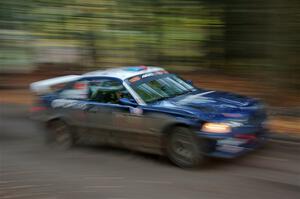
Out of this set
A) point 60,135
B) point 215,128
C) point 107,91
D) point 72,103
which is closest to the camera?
point 215,128

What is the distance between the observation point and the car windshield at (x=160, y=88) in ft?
27.0

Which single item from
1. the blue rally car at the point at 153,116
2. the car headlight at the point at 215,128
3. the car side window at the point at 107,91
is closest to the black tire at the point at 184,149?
→ the blue rally car at the point at 153,116

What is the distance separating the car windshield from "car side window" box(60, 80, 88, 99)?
1.07 m

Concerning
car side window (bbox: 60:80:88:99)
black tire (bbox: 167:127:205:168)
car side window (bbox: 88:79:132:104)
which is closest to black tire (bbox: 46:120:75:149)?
car side window (bbox: 60:80:88:99)

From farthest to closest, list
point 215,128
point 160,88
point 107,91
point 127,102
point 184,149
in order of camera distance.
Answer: point 107,91 < point 160,88 < point 127,102 < point 184,149 < point 215,128

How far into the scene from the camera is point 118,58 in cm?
1734

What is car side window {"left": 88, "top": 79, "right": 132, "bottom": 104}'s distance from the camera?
27.5 feet

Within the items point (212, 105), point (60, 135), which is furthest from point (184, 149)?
point (60, 135)

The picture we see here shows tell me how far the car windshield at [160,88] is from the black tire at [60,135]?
163cm

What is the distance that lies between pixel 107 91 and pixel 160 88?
870 mm

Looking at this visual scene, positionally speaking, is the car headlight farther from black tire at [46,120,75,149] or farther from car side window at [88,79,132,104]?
black tire at [46,120,75,149]

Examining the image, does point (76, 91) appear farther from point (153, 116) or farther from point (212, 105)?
point (212, 105)

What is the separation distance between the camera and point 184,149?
25.0 feet

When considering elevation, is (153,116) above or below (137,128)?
above
